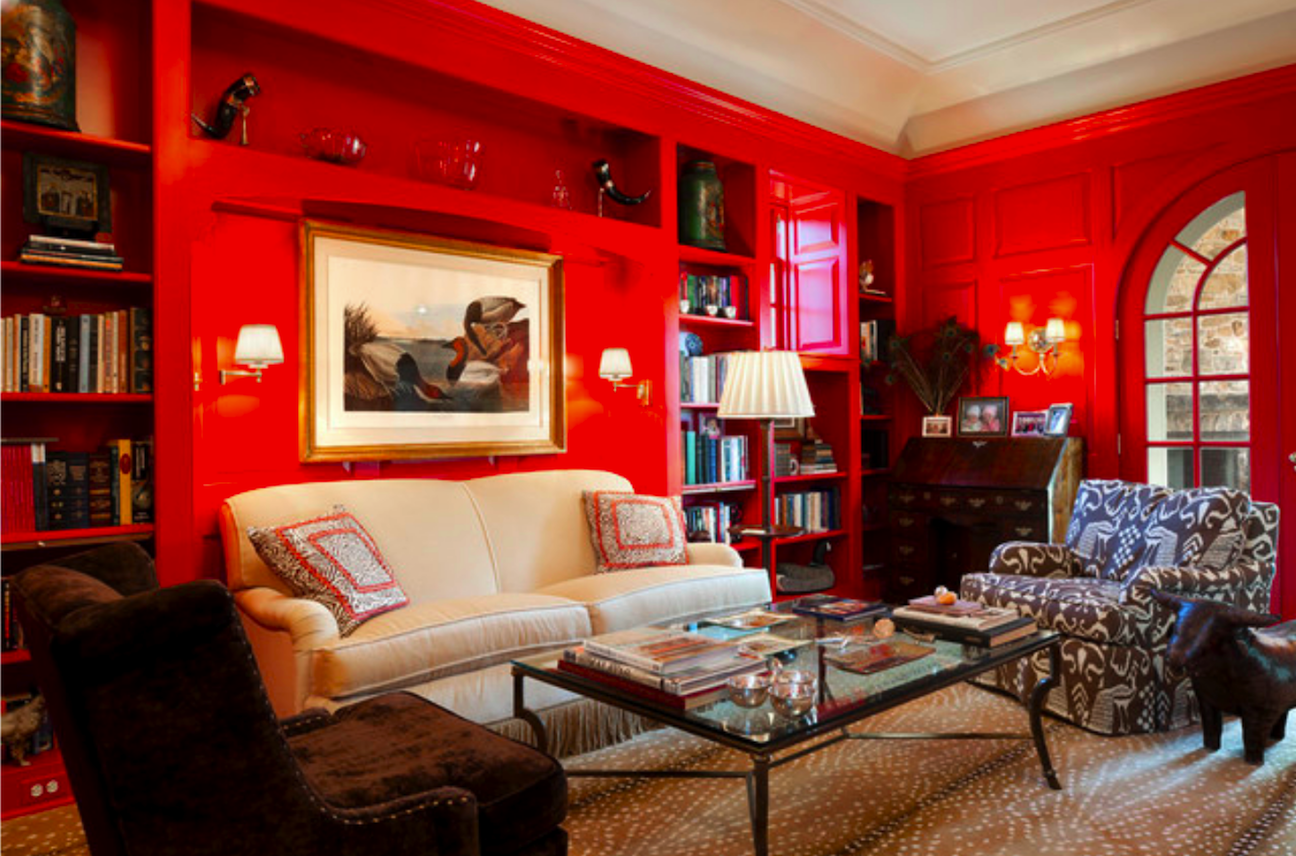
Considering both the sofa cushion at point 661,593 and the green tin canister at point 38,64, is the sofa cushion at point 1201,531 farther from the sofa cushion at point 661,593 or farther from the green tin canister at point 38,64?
the green tin canister at point 38,64

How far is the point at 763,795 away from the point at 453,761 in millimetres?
629

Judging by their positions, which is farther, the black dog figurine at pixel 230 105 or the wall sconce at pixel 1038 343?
the wall sconce at pixel 1038 343

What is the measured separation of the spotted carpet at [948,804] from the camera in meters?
2.26

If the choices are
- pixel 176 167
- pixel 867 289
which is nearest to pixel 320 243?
pixel 176 167

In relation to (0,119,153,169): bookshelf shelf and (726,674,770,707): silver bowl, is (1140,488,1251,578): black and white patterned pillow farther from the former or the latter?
(0,119,153,169): bookshelf shelf

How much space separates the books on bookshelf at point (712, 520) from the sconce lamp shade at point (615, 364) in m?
0.83

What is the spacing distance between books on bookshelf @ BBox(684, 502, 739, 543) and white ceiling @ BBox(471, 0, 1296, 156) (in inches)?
85.8

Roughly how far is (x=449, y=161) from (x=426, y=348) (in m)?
0.78

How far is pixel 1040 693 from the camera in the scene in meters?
2.66

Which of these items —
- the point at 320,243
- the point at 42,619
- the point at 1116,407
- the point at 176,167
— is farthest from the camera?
the point at 1116,407

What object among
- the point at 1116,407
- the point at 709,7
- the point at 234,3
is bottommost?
the point at 1116,407

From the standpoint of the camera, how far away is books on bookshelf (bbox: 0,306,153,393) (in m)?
2.65

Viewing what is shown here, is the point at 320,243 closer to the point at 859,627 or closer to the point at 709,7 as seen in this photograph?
the point at 709,7

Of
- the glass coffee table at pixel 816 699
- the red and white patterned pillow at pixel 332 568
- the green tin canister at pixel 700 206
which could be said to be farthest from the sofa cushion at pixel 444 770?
the green tin canister at pixel 700 206
